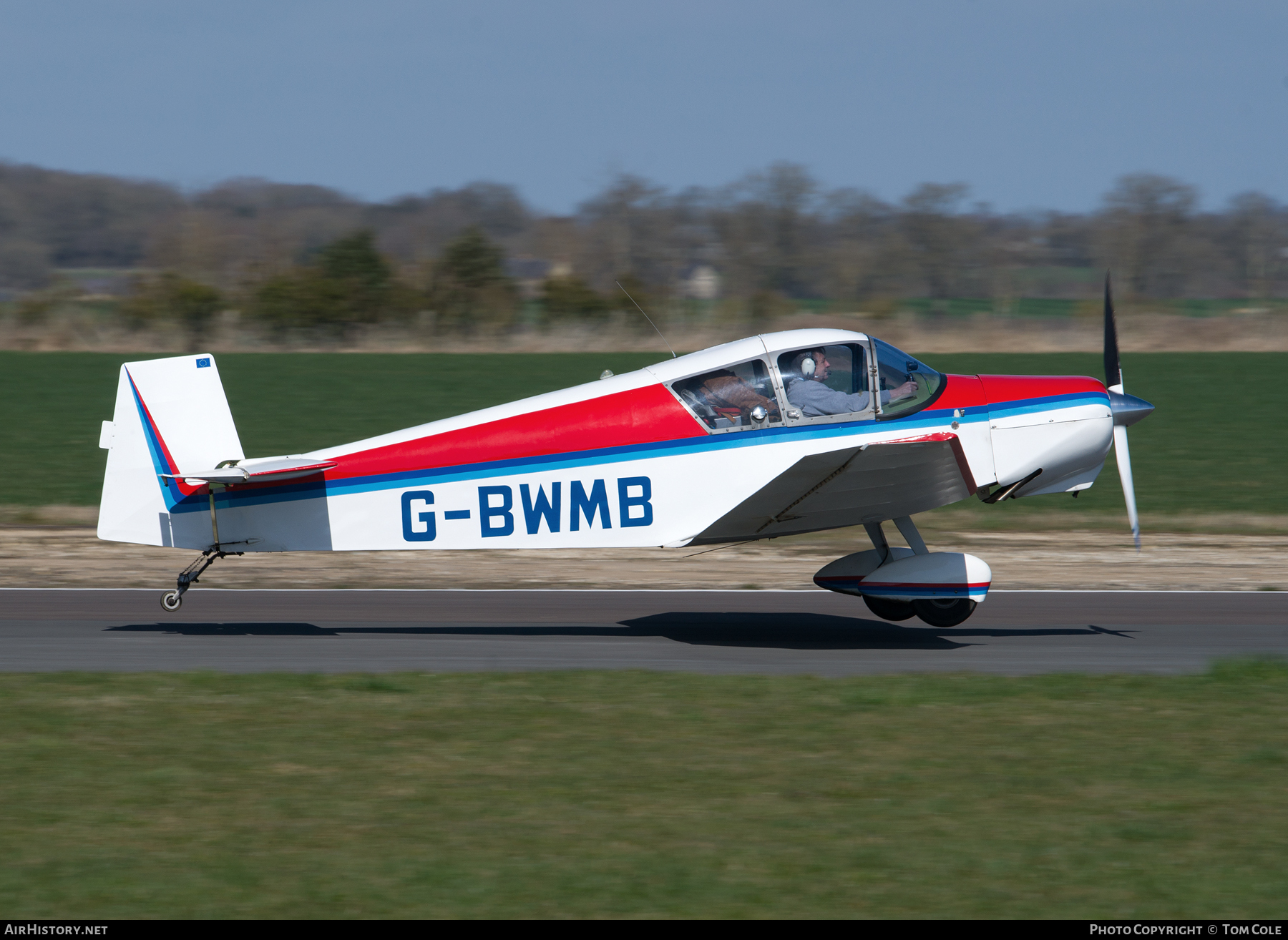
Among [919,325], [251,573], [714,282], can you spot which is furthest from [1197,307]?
[251,573]

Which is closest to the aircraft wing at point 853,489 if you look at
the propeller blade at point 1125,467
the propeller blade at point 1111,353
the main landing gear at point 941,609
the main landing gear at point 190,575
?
the main landing gear at point 941,609

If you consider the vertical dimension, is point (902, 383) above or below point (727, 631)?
above

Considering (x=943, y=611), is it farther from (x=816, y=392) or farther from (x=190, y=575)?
(x=190, y=575)

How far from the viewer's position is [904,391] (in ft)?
32.1

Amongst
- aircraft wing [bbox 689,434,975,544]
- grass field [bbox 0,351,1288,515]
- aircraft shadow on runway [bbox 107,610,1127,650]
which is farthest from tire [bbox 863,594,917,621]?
grass field [bbox 0,351,1288,515]

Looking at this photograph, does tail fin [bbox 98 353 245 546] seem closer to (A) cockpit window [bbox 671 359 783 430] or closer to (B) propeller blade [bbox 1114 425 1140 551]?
(A) cockpit window [bbox 671 359 783 430]

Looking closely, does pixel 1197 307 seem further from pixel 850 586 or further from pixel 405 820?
pixel 405 820

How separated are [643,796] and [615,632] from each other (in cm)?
448

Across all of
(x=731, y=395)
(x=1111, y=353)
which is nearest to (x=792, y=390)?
(x=731, y=395)

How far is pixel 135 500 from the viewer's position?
9.67 metres

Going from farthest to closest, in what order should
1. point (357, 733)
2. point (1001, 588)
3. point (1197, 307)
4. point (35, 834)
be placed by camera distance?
point (1197, 307)
point (1001, 588)
point (357, 733)
point (35, 834)

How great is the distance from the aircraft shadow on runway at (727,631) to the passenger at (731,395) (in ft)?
6.29

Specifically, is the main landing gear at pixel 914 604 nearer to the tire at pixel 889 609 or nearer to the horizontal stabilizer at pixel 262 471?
the tire at pixel 889 609
